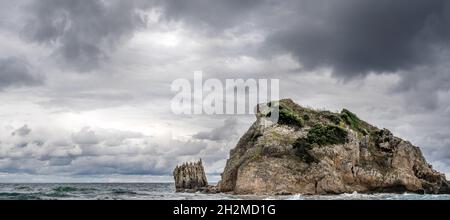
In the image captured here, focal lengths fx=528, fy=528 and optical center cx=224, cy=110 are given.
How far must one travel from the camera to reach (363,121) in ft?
358

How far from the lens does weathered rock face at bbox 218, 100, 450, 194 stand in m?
85.6

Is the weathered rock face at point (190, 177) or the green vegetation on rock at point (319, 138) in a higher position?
the green vegetation on rock at point (319, 138)

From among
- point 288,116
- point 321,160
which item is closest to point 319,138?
point 321,160

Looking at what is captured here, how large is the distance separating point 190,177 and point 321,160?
33310mm

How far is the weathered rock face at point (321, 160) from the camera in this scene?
281ft

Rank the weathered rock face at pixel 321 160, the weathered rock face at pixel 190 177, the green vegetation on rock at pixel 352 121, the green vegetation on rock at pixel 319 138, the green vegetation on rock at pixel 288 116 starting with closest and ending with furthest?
1. the weathered rock face at pixel 321 160
2. the green vegetation on rock at pixel 319 138
3. the green vegetation on rock at pixel 288 116
4. the green vegetation on rock at pixel 352 121
5. the weathered rock face at pixel 190 177

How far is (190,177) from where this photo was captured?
11069cm

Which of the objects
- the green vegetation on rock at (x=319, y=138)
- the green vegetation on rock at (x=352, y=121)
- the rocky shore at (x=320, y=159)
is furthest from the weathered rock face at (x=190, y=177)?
the green vegetation on rock at (x=352, y=121)

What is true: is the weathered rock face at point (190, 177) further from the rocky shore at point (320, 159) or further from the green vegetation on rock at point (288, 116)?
the green vegetation on rock at point (288, 116)

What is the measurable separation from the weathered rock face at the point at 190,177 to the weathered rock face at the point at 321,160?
50.2 feet

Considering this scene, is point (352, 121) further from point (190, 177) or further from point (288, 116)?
point (190, 177)

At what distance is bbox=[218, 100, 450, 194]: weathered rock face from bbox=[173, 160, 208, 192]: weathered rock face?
1529cm
